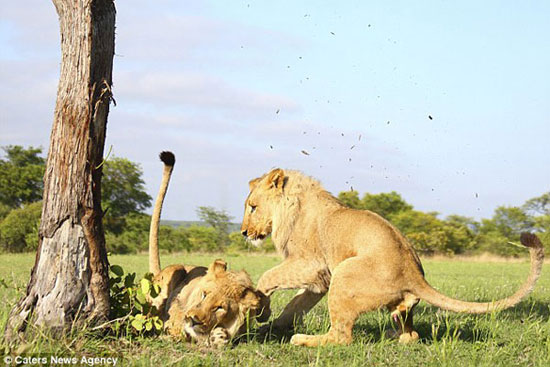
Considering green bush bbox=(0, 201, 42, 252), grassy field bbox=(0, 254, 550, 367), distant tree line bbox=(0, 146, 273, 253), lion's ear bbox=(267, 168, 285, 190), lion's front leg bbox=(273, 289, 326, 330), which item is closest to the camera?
grassy field bbox=(0, 254, 550, 367)

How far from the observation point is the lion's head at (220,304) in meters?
5.21

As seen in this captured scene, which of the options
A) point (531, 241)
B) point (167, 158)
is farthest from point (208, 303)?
point (531, 241)

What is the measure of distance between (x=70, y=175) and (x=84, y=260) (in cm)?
74

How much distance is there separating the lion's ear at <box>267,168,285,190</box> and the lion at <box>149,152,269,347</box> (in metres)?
1.37

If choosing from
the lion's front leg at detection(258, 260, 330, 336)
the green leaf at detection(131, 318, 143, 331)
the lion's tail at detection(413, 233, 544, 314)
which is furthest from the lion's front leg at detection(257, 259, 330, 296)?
the green leaf at detection(131, 318, 143, 331)

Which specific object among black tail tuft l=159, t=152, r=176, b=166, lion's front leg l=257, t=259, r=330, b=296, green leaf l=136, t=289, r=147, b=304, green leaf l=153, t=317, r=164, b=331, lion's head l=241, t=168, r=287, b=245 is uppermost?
black tail tuft l=159, t=152, r=176, b=166

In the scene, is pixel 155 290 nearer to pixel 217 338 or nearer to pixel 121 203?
pixel 217 338

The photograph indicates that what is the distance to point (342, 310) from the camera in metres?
5.75

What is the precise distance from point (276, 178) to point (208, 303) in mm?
2201

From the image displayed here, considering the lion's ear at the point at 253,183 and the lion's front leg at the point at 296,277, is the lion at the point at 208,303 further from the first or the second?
the lion's ear at the point at 253,183

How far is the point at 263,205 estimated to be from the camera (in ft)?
23.3

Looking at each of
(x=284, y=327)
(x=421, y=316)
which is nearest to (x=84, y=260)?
(x=284, y=327)

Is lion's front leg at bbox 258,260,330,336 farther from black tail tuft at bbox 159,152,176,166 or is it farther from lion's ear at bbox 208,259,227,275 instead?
black tail tuft at bbox 159,152,176,166

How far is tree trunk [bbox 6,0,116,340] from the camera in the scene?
5227mm
